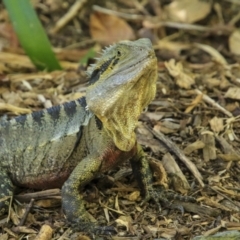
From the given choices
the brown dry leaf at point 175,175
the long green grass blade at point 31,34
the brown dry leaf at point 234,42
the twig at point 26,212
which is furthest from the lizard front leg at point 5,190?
the brown dry leaf at point 234,42

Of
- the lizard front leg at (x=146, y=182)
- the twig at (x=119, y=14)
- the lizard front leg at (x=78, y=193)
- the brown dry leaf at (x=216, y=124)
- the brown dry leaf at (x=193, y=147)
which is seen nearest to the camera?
the lizard front leg at (x=78, y=193)

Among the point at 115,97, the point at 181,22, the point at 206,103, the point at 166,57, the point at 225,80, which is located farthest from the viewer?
the point at 181,22

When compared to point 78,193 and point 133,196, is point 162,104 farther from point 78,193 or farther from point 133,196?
point 78,193

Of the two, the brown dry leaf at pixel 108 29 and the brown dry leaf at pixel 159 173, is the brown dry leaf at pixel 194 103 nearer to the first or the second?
the brown dry leaf at pixel 159 173

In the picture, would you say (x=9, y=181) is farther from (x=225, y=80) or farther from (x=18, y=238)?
(x=225, y=80)

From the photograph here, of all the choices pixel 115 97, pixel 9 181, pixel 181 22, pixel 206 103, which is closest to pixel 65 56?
pixel 181 22

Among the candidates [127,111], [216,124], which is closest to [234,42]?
[216,124]
